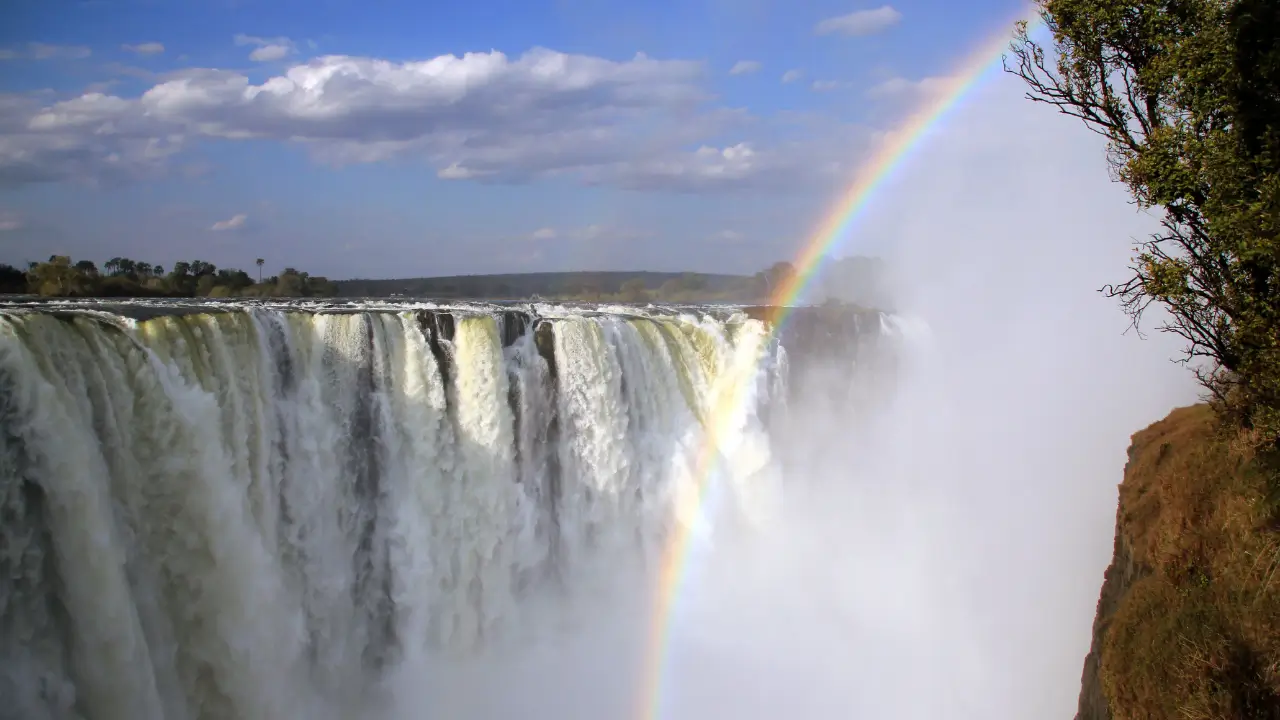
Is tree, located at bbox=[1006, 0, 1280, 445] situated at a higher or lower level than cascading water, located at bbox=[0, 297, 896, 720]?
higher

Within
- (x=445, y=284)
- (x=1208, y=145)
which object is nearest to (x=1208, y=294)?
(x=1208, y=145)

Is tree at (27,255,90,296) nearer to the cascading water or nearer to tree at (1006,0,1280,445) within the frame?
the cascading water

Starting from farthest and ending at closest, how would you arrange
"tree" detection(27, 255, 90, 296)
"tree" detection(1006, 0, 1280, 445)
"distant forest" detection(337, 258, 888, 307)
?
"distant forest" detection(337, 258, 888, 307) < "tree" detection(27, 255, 90, 296) < "tree" detection(1006, 0, 1280, 445)

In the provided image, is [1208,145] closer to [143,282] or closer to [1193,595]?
[1193,595]

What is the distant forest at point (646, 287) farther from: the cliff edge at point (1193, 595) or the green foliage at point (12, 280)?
the cliff edge at point (1193, 595)

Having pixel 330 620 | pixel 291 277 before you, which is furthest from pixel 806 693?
pixel 291 277

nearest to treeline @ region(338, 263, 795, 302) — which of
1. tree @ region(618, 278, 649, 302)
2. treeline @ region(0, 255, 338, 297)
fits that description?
tree @ region(618, 278, 649, 302)

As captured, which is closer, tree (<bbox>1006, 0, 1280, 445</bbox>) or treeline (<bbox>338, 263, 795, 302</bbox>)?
tree (<bbox>1006, 0, 1280, 445</bbox>)
